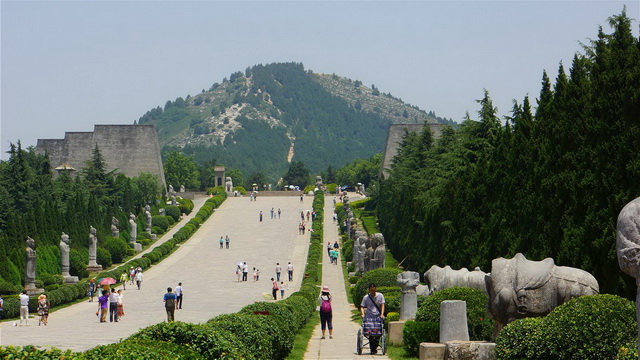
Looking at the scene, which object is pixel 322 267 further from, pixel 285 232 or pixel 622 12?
pixel 622 12

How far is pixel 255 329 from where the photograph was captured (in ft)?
48.5

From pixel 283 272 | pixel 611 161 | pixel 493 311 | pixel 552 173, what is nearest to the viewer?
pixel 493 311

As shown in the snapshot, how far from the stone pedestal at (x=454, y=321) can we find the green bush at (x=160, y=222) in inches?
1895

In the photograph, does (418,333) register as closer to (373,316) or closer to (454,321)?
(373,316)

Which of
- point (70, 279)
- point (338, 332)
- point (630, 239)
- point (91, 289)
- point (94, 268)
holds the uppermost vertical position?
point (630, 239)

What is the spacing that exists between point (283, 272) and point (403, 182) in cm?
1058

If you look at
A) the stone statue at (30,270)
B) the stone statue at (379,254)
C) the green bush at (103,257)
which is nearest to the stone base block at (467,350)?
the stone statue at (379,254)

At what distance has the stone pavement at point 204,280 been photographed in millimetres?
26844

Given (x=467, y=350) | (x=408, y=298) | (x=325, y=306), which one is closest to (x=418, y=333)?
(x=467, y=350)

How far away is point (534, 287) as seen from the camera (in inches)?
533

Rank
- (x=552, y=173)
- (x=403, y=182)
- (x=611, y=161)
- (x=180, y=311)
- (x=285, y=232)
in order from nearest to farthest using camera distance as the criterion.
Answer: (x=611, y=161) → (x=552, y=173) → (x=180, y=311) → (x=403, y=182) → (x=285, y=232)

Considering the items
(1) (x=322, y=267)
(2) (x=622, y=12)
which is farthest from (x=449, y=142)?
(2) (x=622, y=12)

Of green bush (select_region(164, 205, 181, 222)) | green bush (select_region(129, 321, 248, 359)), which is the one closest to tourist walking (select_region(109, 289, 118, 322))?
green bush (select_region(129, 321, 248, 359))

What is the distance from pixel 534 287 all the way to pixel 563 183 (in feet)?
26.0
